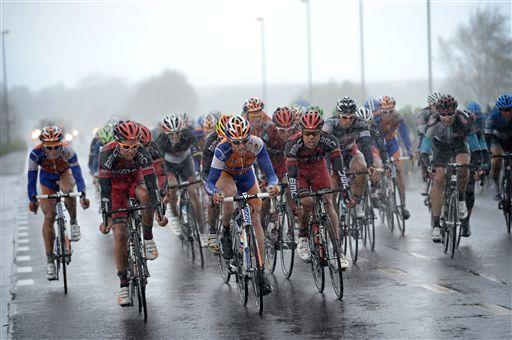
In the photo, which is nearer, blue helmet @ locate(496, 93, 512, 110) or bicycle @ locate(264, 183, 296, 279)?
bicycle @ locate(264, 183, 296, 279)

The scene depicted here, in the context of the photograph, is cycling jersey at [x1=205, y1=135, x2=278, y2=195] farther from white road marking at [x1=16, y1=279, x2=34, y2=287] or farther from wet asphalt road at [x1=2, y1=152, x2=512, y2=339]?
white road marking at [x1=16, y1=279, x2=34, y2=287]

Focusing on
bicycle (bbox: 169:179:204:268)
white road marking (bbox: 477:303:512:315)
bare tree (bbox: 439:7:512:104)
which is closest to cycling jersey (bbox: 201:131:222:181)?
bicycle (bbox: 169:179:204:268)

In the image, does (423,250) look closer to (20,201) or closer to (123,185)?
(123,185)

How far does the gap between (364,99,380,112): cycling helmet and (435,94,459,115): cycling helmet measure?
11.7 feet

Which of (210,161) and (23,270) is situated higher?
(210,161)

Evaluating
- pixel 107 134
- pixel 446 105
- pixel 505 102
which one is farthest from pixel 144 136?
pixel 505 102

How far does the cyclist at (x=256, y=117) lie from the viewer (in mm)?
13727

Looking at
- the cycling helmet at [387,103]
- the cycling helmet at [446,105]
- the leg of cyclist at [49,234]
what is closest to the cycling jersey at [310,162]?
the cycling helmet at [446,105]

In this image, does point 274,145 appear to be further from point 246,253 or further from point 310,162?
point 246,253

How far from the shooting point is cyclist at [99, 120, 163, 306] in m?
10.1

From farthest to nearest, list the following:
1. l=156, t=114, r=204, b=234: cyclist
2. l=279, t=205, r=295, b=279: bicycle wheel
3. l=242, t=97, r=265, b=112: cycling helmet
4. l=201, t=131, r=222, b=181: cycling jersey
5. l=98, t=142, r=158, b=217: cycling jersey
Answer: l=156, t=114, r=204, b=234: cyclist, l=242, t=97, r=265, b=112: cycling helmet, l=279, t=205, r=295, b=279: bicycle wheel, l=201, t=131, r=222, b=181: cycling jersey, l=98, t=142, r=158, b=217: cycling jersey

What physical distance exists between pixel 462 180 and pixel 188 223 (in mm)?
3883

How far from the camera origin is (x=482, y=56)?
58.1 metres

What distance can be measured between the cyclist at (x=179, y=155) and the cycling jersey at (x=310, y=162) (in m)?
2.89
